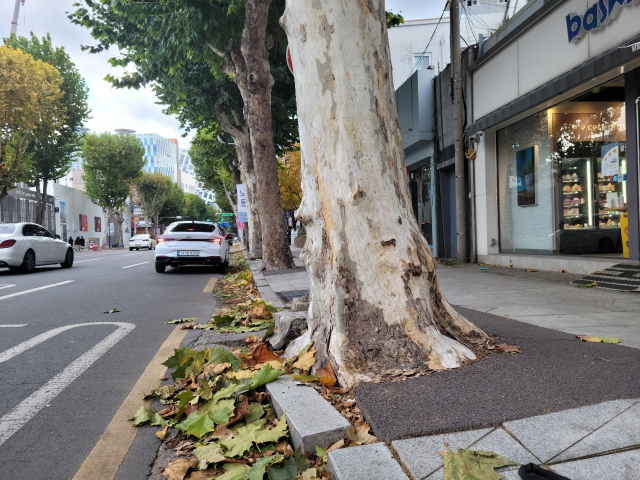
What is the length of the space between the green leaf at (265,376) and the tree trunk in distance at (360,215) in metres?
0.37

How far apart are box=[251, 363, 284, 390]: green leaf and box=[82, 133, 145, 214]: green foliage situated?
49672 mm

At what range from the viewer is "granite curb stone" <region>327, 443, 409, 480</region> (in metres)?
1.90

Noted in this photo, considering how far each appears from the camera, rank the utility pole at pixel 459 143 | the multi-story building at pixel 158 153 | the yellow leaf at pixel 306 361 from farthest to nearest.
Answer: the multi-story building at pixel 158 153, the utility pole at pixel 459 143, the yellow leaf at pixel 306 361

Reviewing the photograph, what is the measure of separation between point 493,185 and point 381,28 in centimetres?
949

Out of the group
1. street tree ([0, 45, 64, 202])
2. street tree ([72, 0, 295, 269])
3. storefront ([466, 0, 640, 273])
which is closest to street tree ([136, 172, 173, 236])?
street tree ([0, 45, 64, 202])

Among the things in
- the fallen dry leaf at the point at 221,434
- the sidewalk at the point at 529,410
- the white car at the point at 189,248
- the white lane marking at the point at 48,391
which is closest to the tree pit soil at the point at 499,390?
the sidewalk at the point at 529,410

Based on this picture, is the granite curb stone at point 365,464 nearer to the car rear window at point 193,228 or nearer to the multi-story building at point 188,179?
the car rear window at point 193,228

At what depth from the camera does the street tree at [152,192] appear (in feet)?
218

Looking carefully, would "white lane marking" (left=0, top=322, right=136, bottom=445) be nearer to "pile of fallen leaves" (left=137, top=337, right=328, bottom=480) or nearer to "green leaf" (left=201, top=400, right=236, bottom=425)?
"pile of fallen leaves" (left=137, top=337, right=328, bottom=480)

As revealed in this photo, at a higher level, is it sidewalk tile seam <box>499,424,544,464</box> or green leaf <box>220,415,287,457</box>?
sidewalk tile seam <box>499,424,544,464</box>

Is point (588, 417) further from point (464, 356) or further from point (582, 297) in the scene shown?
point (582, 297)

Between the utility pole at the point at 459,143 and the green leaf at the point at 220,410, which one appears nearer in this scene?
the green leaf at the point at 220,410

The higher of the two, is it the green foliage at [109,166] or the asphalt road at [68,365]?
the green foliage at [109,166]

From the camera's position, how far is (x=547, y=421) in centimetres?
221
